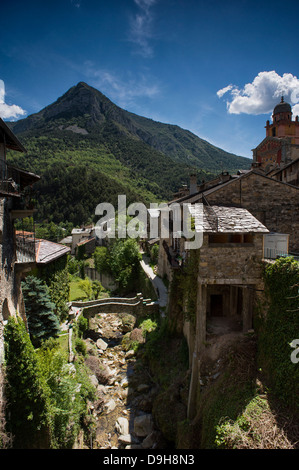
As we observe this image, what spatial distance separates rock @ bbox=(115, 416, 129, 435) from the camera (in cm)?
1313

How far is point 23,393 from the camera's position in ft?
27.7

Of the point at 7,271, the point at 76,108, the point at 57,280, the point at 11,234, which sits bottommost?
the point at 57,280

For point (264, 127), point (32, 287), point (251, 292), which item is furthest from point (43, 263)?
point (264, 127)

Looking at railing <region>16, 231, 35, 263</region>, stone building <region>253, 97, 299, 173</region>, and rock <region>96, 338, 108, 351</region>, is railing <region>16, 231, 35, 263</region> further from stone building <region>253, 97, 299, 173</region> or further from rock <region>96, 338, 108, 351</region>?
stone building <region>253, 97, 299, 173</region>

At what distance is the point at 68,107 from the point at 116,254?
532 feet

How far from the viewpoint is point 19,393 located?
27.6 ft

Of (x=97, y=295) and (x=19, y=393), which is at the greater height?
(x=19, y=393)

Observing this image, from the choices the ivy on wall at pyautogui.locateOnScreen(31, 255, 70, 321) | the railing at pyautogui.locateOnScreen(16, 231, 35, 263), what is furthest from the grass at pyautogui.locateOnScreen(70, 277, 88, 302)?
the railing at pyautogui.locateOnScreen(16, 231, 35, 263)

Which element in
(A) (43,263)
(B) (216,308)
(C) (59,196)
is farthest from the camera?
(C) (59,196)

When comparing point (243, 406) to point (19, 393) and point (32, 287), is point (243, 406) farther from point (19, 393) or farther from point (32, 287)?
point (32, 287)

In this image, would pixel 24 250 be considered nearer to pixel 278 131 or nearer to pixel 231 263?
pixel 231 263

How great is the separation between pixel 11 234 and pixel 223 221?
32.3 ft

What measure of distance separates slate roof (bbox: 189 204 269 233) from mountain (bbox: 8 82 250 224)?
1568 inches

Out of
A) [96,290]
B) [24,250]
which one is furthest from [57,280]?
[96,290]
